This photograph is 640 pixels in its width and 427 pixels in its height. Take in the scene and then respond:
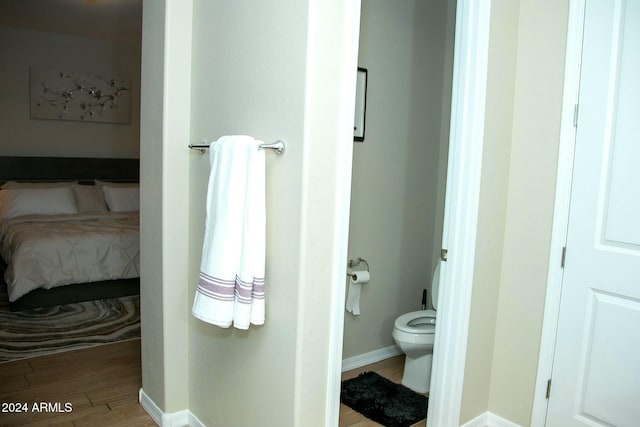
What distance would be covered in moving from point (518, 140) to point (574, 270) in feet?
2.06

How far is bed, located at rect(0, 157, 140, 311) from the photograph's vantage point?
12.3 ft

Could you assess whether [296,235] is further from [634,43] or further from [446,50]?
[446,50]

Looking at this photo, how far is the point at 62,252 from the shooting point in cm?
385

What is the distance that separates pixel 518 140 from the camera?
2285 millimetres

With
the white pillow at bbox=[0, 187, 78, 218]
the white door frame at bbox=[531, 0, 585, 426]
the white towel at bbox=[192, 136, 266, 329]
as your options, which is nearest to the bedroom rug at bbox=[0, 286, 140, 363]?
the white pillow at bbox=[0, 187, 78, 218]

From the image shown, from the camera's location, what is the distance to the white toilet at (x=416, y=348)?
8.91ft

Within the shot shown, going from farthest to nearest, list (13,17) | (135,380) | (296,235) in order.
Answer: (13,17)
(135,380)
(296,235)

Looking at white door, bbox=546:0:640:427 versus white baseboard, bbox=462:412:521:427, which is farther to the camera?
white baseboard, bbox=462:412:521:427

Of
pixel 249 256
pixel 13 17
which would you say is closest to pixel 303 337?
pixel 249 256

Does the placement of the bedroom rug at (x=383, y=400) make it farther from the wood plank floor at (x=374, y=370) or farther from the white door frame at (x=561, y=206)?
the white door frame at (x=561, y=206)

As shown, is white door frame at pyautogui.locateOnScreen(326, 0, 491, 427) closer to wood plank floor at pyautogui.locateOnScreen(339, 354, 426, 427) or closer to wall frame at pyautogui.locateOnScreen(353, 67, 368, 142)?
wood plank floor at pyautogui.locateOnScreen(339, 354, 426, 427)

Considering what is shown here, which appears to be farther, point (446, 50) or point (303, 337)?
point (446, 50)

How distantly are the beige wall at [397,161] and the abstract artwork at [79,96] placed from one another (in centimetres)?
371

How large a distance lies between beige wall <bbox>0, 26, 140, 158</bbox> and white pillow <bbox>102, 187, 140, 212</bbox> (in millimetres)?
670
